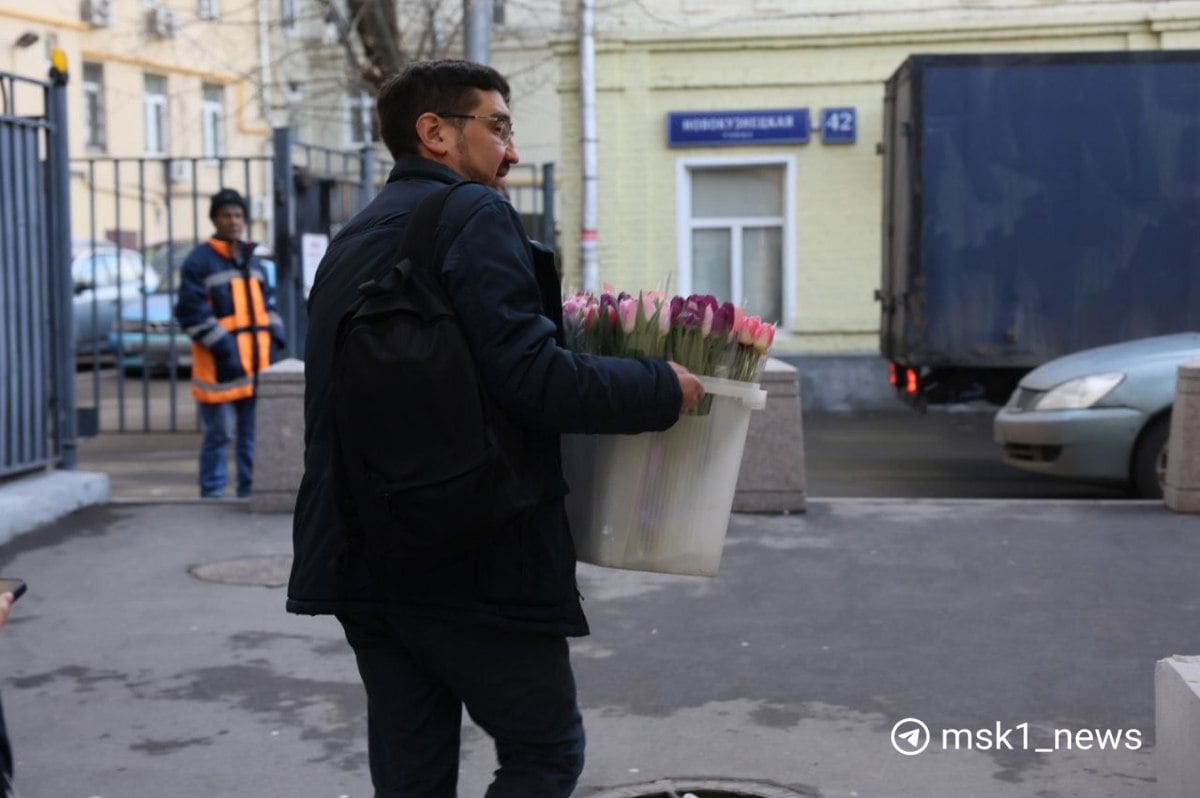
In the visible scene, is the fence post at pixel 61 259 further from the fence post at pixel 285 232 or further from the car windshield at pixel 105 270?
the car windshield at pixel 105 270

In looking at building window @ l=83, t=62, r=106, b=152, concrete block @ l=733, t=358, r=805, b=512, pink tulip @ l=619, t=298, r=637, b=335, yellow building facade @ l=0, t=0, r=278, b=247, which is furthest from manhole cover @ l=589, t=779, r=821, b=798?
building window @ l=83, t=62, r=106, b=152

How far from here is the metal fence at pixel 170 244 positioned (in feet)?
39.1

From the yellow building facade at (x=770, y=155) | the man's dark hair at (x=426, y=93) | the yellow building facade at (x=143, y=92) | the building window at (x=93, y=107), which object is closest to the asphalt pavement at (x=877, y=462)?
the yellow building facade at (x=770, y=155)

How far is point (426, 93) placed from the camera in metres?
3.34

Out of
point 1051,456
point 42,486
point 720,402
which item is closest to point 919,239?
point 1051,456

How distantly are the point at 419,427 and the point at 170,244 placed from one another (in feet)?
30.7

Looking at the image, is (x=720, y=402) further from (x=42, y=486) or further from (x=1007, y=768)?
(x=42, y=486)

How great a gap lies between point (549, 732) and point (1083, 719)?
2.55 metres

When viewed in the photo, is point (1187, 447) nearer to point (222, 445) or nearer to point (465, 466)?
point (222, 445)

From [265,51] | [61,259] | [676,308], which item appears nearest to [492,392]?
[676,308]

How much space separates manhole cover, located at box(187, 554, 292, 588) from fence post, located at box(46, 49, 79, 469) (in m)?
2.08

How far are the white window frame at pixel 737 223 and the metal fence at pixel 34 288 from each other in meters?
10.4

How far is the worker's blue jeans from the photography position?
1005 cm

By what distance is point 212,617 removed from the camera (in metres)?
6.78
